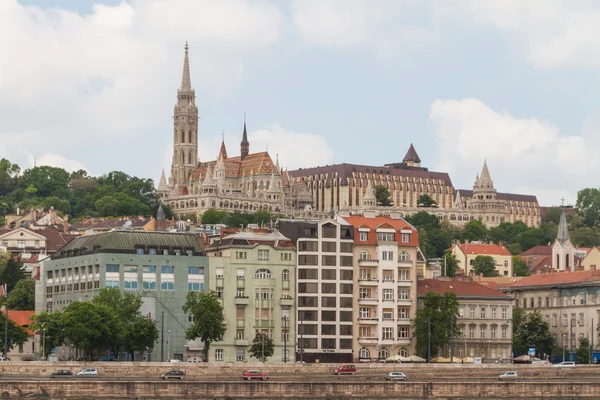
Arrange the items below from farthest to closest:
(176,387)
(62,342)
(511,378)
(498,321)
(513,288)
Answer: (513,288), (498,321), (62,342), (511,378), (176,387)

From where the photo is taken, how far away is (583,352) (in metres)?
150

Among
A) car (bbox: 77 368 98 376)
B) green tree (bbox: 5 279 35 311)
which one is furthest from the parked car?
green tree (bbox: 5 279 35 311)

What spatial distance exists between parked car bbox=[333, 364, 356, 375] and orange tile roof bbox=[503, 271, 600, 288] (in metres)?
44.1

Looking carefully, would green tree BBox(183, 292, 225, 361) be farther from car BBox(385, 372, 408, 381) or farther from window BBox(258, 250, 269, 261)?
car BBox(385, 372, 408, 381)

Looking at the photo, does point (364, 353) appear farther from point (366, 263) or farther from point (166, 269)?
point (166, 269)

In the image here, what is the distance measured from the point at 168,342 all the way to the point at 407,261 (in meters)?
22.9

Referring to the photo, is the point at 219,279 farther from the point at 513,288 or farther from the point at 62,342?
the point at 513,288

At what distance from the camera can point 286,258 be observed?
142000 millimetres

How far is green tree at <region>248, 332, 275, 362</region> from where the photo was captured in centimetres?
13662

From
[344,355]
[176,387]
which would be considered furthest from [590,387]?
[344,355]

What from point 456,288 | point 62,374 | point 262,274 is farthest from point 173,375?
point 456,288

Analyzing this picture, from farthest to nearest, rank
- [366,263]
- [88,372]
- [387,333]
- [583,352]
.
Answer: [583,352], [387,333], [366,263], [88,372]

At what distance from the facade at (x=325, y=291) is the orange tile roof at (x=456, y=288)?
31.8 feet

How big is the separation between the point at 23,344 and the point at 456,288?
126ft
